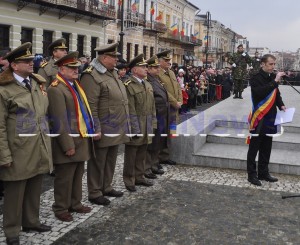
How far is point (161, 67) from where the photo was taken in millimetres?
7855

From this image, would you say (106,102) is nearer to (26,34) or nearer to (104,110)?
(104,110)

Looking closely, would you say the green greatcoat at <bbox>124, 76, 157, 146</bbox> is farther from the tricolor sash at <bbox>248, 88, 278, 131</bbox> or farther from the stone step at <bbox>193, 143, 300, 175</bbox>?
the stone step at <bbox>193, 143, 300, 175</bbox>

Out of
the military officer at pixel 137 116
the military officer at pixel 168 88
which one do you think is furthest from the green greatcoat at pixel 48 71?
the military officer at pixel 168 88

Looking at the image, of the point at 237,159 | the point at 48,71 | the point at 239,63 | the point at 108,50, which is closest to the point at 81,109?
the point at 108,50

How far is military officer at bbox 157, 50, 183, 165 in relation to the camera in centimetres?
782

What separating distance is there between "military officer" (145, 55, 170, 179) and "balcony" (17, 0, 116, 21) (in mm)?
15776

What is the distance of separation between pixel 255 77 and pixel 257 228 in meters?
2.64

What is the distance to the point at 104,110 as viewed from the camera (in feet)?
18.1

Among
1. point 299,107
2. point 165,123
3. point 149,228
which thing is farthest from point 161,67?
point 299,107

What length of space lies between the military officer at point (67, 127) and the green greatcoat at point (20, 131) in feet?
1.27

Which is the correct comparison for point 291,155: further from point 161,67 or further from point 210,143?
point 161,67

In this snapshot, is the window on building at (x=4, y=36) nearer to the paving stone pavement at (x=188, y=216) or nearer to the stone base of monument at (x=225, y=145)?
the stone base of monument at (x=225, y=145)

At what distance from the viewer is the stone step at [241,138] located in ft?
27.5

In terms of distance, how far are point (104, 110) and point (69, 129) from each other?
759 millimetres
